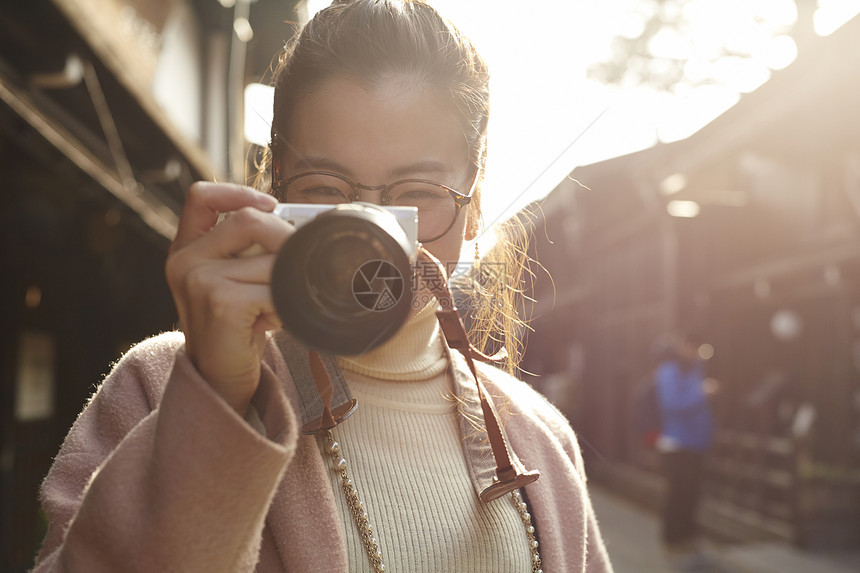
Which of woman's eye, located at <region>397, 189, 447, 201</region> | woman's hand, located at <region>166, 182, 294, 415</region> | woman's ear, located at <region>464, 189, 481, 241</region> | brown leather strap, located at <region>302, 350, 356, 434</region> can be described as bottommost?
brown leather strap, located at <region>302, 350, 356, 434</region>

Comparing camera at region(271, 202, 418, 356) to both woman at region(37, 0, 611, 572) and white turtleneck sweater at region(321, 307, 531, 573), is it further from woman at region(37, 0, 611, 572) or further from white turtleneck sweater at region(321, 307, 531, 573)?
white turtleneck sweater at region(321, 307, 531, 573)

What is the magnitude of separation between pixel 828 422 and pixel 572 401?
294 inches

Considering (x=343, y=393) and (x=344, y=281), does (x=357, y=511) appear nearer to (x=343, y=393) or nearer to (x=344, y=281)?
→ (x=343, y=393)

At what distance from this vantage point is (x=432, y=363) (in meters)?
1.52

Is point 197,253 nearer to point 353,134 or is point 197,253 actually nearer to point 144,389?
point 144,389

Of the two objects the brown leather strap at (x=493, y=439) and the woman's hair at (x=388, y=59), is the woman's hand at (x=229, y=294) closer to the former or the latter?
the brown leather strap at (x=493, y=439)

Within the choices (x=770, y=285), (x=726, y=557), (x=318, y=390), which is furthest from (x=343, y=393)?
(x=770, y=285)

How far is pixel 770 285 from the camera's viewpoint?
7328mm

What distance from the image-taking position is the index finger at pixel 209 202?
95cm

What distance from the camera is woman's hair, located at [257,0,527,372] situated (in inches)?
54.4

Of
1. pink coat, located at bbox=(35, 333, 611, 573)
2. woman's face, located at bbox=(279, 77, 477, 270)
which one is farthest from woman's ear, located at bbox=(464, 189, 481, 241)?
pink coat, located at bbox=(35, 333, 611, 573)

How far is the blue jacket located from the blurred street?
0.94 metres

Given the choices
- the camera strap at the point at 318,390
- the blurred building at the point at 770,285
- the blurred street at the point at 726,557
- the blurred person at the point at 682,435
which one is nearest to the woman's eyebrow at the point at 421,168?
the camera strap at the point at 318,390

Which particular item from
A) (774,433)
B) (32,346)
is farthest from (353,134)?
(774,433)
